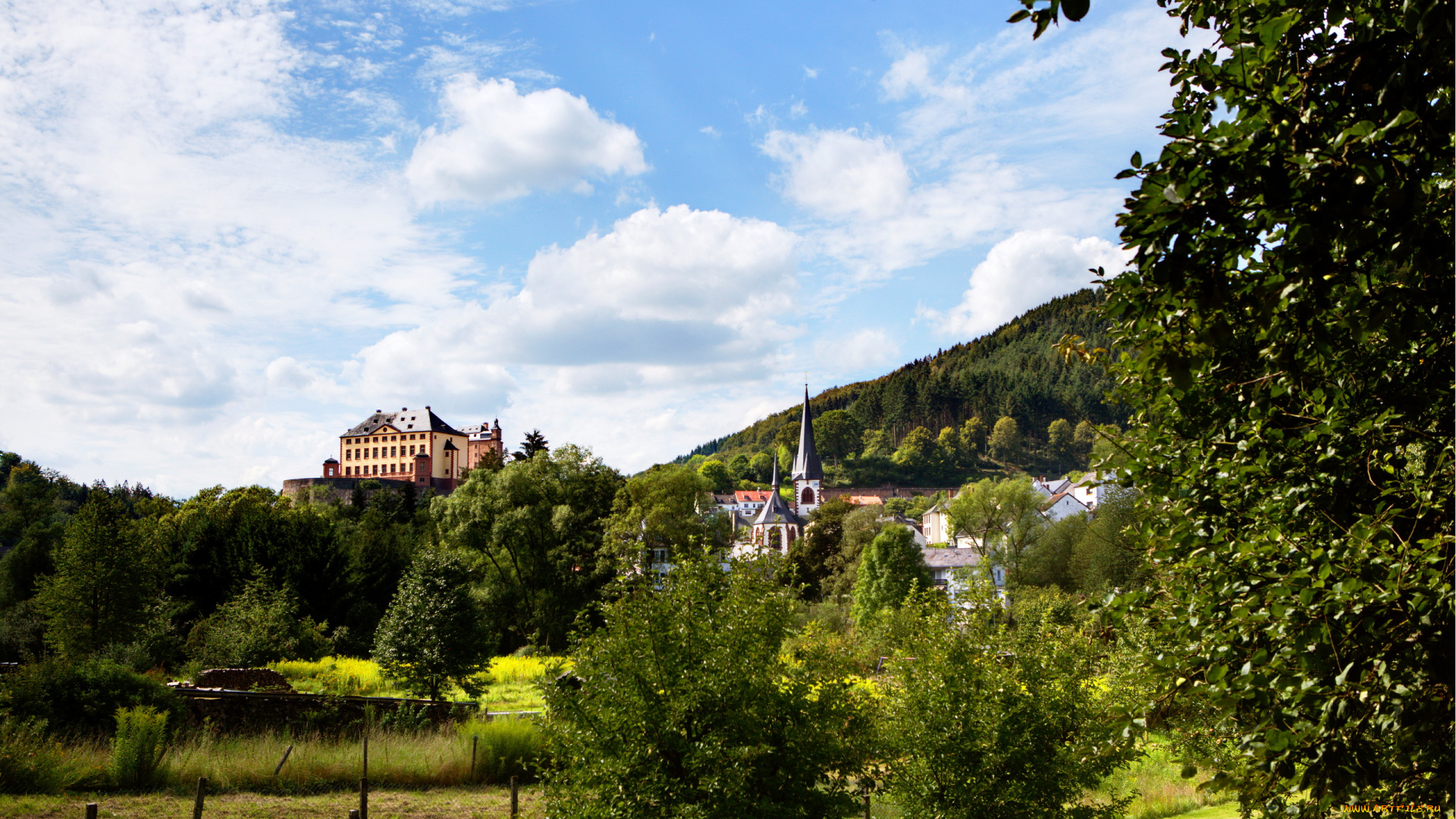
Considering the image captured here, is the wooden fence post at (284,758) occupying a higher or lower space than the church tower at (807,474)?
lower

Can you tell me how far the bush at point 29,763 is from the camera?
15031mm

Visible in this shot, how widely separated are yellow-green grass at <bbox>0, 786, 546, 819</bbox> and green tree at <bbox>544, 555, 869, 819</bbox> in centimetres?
369

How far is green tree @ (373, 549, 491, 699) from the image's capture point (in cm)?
2311

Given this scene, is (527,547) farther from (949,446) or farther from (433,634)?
(949,446)

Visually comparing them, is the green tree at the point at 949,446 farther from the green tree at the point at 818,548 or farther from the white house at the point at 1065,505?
the green tree at the point at 818,548

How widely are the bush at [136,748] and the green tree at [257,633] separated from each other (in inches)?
480

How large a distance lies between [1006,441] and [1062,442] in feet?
35.0

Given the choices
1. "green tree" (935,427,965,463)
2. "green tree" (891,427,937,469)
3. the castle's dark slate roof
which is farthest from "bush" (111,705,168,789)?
"green tree" (935,427,965,463)

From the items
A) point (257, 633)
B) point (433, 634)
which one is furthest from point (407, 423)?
point (433, 634)

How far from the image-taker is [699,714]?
10.1 m

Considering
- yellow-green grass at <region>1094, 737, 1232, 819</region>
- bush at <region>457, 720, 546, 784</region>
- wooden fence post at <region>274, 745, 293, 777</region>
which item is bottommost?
yellow-green grass at <region>1094, 737, 1232, 819</region>

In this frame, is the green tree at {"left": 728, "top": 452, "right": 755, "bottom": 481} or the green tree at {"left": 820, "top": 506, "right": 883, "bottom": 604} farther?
the green tree at {"left": 728, "top": 452, "right": 755, "bottom": 481}

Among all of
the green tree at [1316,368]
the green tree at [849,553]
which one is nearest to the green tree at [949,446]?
the green tree at [849,553]

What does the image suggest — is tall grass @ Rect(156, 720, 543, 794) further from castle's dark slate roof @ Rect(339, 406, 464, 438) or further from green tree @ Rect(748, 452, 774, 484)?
green tree @ Rect(748, 452, 774, 484)
